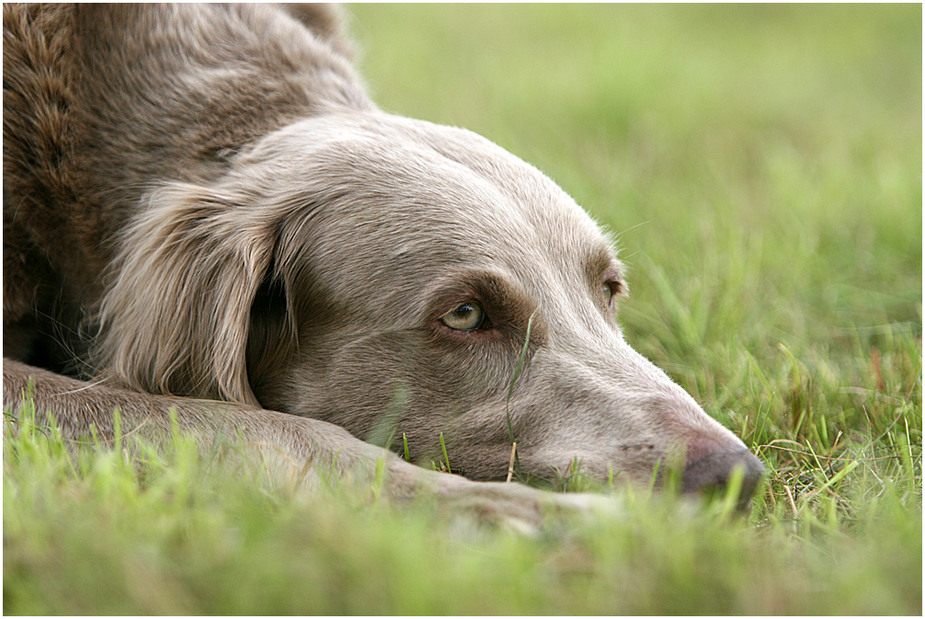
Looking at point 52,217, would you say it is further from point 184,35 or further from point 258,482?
point 258,482

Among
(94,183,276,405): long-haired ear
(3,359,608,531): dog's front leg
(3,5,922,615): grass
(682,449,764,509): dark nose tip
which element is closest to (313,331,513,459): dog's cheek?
(3,359,608,531): dog's front leg

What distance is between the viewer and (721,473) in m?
2.21

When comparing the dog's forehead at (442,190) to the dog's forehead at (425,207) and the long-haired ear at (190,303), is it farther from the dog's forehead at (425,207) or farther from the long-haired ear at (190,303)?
the long-haired ear at (190,303)

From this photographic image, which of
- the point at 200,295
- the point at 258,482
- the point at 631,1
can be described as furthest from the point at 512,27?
the point at 258,482

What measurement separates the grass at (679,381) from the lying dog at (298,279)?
0.89 ft

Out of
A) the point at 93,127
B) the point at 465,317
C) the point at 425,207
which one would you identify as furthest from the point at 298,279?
the point at 93,127

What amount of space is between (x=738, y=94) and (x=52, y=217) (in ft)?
18.6

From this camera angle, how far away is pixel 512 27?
30.9 feet

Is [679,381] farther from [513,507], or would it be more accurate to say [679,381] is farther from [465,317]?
[513,507]

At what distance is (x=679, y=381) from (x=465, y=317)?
1096mm

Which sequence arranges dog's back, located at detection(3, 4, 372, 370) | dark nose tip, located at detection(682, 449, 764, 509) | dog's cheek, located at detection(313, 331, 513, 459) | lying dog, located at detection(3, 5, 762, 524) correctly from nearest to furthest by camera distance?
dark nose tip, located at detection(682, 449, 764, 509)
lying dog, located at detection(3, 5, 762, 524)
dog's cheek, located at detection(313, 331, 513, 459)
dog's back, located at detection(3, 4, 372, 370)

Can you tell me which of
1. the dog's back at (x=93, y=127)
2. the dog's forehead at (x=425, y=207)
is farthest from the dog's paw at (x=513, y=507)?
the dog's back at (x=93, y=127)

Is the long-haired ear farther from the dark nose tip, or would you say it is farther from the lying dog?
the dark nose tip

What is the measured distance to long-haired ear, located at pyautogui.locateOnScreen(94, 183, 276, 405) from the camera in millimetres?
2777
